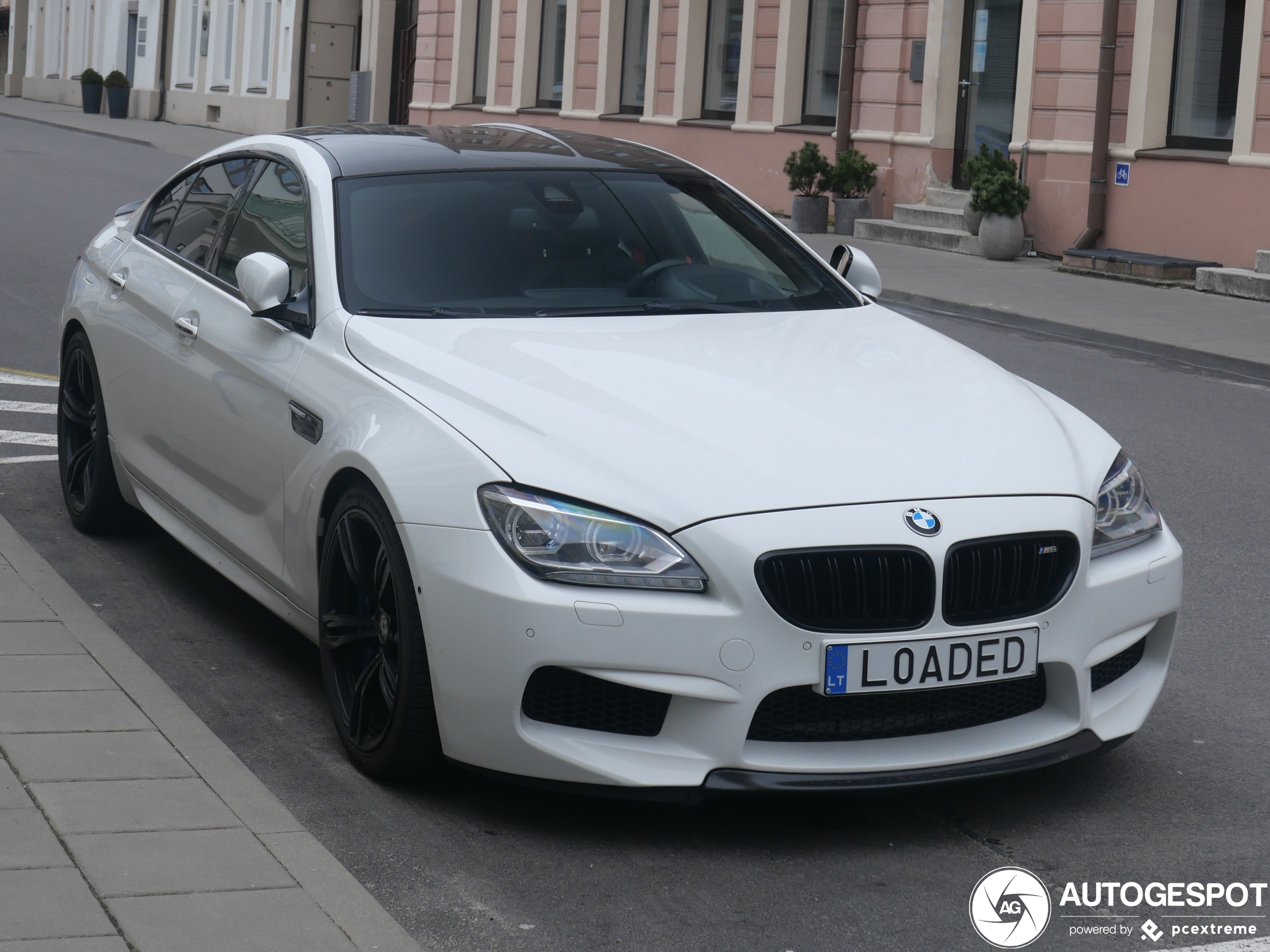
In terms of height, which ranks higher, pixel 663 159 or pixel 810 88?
pixel 810 88

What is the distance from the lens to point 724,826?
151 inches

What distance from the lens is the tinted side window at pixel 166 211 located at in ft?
19.6

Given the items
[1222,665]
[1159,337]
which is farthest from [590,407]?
[1159,337]

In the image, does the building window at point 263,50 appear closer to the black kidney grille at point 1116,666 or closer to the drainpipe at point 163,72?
the drainpipe at point 163,72

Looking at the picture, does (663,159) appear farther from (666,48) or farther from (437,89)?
(437,89)

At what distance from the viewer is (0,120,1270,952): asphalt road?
3367 mm

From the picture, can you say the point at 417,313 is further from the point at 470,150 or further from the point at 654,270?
the point at 470,150

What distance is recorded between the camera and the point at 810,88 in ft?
79.3

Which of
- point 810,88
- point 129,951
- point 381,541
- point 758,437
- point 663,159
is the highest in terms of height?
point 810,88

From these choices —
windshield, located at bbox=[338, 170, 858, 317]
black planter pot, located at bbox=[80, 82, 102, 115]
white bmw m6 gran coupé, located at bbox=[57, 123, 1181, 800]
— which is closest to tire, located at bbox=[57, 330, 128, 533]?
white bmw m6 gran coupé, located at bbox=[57, 123, 1181, 800]

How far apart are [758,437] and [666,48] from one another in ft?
77.9

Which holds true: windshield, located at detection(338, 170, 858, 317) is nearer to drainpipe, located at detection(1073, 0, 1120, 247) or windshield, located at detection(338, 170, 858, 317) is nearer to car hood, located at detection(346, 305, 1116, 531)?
car hood, located at detection(346, 305, 1116, 531)

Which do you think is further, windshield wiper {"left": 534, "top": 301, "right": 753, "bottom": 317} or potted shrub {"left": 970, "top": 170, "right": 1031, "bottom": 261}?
potted shrub {"left": 970, "top": 170, "right": 1031, "bottom": 261}

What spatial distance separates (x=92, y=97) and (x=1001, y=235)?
3786cm
